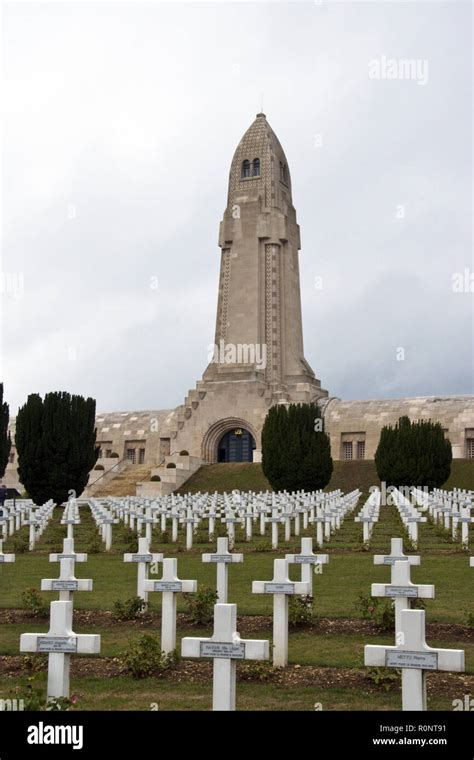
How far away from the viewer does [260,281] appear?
4919 cm

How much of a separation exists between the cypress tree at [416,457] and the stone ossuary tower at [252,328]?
13.0 metres

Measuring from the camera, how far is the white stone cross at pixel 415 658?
483 cm

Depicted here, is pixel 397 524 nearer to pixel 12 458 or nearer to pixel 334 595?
pixel 334 595

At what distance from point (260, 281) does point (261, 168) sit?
7.89 m

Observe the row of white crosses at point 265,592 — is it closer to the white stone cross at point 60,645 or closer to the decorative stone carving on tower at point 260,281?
the white stone cross at point 60,645

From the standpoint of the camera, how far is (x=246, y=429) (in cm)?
4747

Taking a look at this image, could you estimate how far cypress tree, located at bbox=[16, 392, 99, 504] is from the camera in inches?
1262

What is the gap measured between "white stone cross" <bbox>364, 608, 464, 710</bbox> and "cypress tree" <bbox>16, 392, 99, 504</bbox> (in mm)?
28174

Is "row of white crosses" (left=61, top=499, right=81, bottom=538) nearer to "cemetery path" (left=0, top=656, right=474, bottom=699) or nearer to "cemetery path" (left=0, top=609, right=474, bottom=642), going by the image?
"cemetery path" (left=0, top=609, right=474, bottom=642)

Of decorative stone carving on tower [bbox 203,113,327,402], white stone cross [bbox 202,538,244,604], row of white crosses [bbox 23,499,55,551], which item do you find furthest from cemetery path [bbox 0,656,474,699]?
decorative stone carving on tower [bbox 203,113,327,402]

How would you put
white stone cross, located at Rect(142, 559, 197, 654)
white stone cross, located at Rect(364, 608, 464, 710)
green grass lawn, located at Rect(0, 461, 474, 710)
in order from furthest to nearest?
white stone cross, located at Rect(142, 559, 197, 654) → green grass lawn, located at Rect(0, 461, 474, 710) → white stone cross, located at Rect(364, 608, 464, 710)

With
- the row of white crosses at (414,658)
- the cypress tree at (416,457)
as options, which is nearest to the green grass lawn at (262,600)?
the row of white crosses at (414,658)
